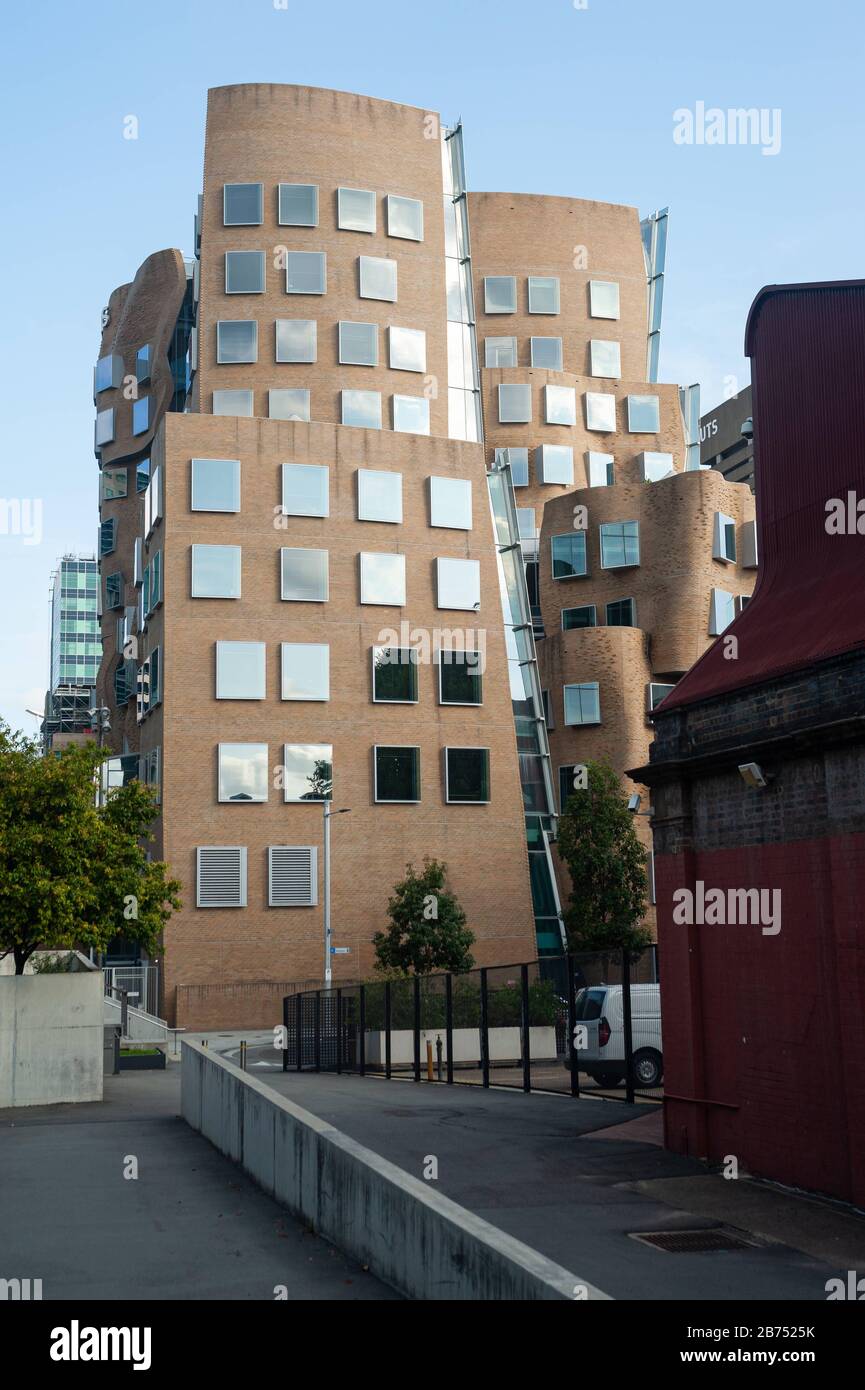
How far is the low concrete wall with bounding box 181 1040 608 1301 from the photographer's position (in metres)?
7.90

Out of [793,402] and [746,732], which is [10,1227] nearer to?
[746,732]

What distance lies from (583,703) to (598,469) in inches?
660

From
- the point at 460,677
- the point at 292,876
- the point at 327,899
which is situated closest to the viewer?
the point at 327,899

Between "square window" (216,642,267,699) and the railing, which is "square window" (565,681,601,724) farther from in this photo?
the railing

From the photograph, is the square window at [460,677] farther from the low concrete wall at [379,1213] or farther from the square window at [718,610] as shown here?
the low concrete wall at [379,1213]

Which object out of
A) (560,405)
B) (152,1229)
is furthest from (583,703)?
(152,1229)

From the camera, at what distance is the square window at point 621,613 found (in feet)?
211

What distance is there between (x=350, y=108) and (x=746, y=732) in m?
54.8

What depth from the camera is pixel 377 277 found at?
61.9 meters

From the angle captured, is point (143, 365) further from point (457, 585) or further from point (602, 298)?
point (457, 585)

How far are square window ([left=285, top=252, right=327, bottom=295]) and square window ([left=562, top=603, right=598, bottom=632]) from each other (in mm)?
18264

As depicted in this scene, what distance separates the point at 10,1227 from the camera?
13.4 metres

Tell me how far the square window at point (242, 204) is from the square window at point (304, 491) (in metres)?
12.0
